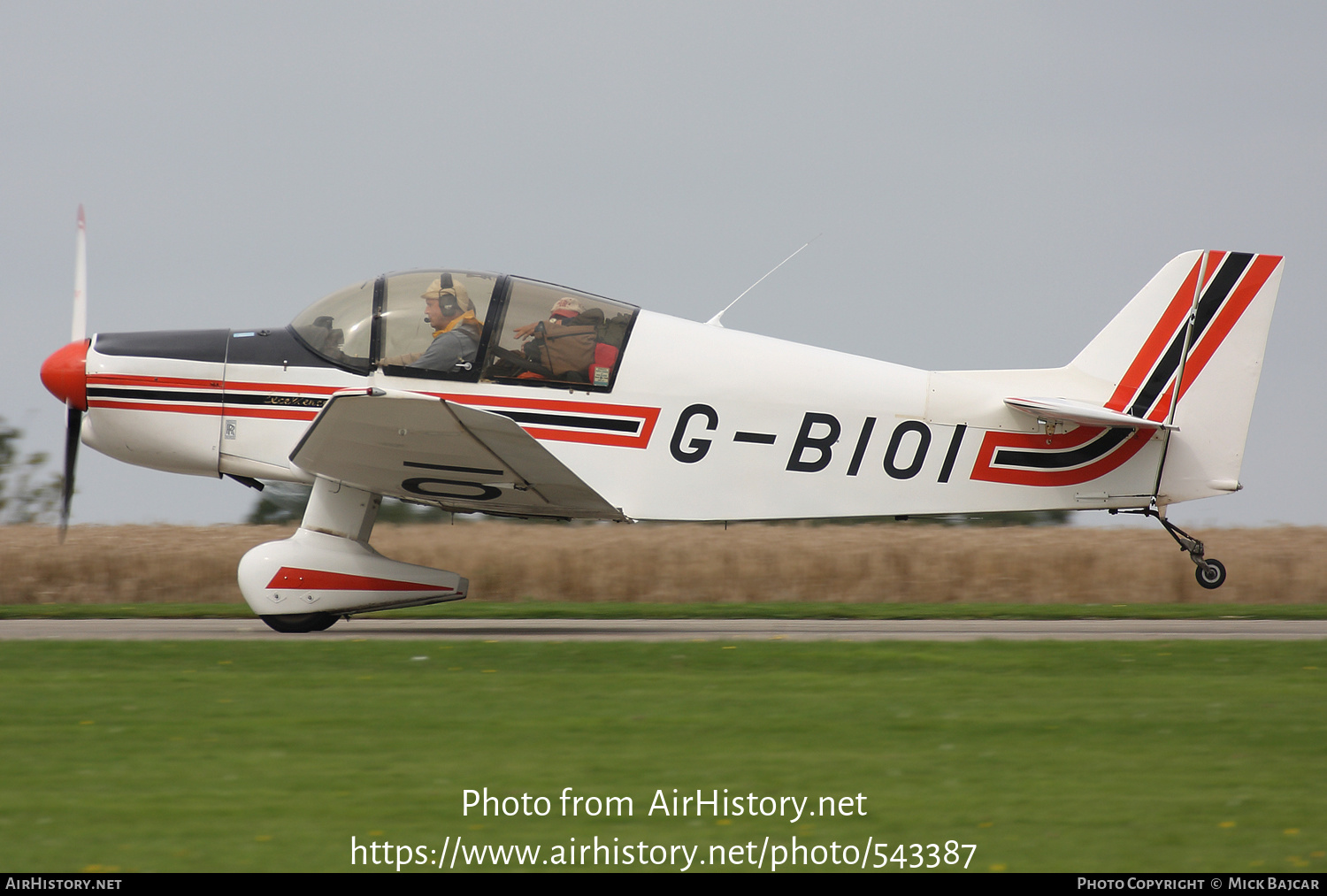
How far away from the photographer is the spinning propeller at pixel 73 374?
881 cm

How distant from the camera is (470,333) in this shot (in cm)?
856

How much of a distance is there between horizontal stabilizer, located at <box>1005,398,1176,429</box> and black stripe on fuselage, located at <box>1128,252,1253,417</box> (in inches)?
10.2

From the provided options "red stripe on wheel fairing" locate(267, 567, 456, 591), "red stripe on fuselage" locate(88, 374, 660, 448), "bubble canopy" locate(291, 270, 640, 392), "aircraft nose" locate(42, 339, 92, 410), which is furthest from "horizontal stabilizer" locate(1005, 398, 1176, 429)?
"aircraft nose" locate(42, 339, 92, 410)

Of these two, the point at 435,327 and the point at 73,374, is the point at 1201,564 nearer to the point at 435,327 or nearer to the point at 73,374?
the point at 435,327

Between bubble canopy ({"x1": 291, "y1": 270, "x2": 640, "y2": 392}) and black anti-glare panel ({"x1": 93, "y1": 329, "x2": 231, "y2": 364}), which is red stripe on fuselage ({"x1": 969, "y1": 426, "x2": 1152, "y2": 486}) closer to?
bubble canopy ({"x1": 291, "y1": 270, "x2": 640, "y2": 392})

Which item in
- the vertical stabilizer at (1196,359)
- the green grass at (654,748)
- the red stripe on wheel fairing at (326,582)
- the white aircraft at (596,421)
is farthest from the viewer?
the vertical stabilizer at (1196,359)

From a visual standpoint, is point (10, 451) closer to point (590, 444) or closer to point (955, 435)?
point (590, 444)

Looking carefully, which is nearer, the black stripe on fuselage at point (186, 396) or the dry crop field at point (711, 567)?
the black stripe on fuselage at point (186, 396)

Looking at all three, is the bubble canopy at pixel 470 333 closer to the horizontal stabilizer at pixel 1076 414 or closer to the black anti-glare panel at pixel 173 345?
the black anti-glare panel at pixel 173 345

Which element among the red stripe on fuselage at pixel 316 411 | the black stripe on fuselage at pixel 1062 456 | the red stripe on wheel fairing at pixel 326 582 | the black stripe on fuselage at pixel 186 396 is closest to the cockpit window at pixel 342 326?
the red stripe on fuselage at pixel 316 411

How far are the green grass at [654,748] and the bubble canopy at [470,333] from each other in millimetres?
2077

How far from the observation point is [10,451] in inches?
908

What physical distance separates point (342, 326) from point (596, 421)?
203 cm

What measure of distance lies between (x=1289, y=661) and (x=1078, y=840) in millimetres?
4595
